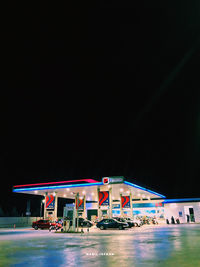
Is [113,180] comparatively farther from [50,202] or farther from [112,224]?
[50,202]

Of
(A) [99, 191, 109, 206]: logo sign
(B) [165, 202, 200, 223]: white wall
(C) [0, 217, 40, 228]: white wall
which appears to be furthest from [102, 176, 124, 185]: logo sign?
(C) [0, 217, 40, 228]: white wall

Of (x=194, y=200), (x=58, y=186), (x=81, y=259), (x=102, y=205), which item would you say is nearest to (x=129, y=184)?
(x=102, y=205)

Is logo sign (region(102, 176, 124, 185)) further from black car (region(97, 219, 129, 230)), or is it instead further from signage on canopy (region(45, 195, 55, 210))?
signage on canopy (region(45, 195, 55, 210))

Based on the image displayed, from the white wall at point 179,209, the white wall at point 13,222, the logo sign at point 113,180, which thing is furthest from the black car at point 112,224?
the white wall at point 179,209

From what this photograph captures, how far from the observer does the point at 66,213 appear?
83.6ft

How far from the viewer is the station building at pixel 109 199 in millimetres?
31523

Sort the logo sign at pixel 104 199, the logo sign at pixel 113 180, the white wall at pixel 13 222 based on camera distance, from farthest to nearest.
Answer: the white wall at pixel 13 222 < the logo sign at pixel 104 199 < the logo sign at pixel 113 180

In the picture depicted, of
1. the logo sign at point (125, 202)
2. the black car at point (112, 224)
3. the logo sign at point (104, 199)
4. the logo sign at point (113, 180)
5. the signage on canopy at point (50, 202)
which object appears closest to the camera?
the black car at point (112, 224)

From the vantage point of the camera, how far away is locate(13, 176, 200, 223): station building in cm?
3152

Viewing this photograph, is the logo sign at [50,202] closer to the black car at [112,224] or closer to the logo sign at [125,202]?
the black car at [112,224]

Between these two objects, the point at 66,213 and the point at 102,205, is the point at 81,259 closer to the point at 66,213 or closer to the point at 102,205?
the point at 66,213

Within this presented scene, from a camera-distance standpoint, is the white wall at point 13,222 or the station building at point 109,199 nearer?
the station building at point 109,199

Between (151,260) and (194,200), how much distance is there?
1565 inches

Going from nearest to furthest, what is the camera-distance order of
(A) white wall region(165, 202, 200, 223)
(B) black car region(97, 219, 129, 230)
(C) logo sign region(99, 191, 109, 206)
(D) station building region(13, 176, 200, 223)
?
(B) black car region(97, 219, 129, 230), (D) station building region(13, 176, 200, 223), (C) logo sign region(99, 191, 109, 206), (A) white wall region(165, 202, 200, 223)
